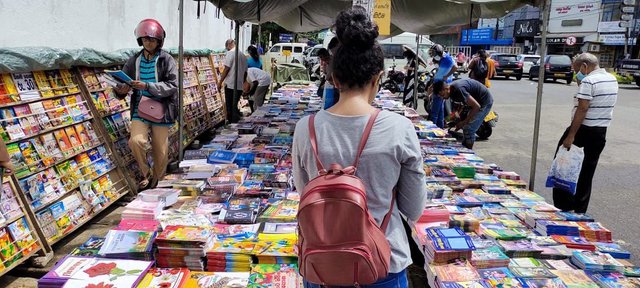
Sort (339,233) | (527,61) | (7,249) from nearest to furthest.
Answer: (339,233)
(7,249)
(527,61)

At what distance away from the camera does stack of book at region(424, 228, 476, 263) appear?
236cm

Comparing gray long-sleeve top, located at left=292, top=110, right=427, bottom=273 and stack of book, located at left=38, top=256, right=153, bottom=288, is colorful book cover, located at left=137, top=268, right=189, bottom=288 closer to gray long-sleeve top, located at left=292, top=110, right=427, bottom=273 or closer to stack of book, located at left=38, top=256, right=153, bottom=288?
stack of book, located at left=38, top=256, right=153, bottom=288

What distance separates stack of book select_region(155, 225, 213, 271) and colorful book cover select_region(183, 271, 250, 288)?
0.08 metres

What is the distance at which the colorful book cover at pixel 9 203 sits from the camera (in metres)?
2.96

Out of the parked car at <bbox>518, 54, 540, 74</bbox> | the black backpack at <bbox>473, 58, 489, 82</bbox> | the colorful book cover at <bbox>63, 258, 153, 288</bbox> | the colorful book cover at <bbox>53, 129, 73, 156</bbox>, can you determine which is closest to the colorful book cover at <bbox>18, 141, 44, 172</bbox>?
the colorful book cover at <bbox>53, 129, 73, 156</bbox>

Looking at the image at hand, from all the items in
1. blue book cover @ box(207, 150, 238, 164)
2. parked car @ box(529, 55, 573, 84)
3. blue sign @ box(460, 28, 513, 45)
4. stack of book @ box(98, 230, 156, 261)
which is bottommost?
stack of book @ box(98, 230, 156, 261)

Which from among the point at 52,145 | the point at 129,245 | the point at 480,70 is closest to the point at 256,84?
the point at 480,70

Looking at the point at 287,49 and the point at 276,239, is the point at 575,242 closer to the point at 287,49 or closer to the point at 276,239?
the point at 276,239

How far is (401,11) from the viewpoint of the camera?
689 cm

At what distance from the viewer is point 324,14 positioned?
27.3 ft

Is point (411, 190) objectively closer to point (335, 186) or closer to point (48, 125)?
point (335, 186)

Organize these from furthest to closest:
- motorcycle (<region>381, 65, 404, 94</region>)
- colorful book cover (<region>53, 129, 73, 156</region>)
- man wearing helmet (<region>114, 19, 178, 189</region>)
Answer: motorcycle (<region>381, 65, 404, 94</region>) → man wearing helmet (<region>114, 19, 178, 189</region>) → colorful book cover (<region>53, 129, 73, 156</region>)

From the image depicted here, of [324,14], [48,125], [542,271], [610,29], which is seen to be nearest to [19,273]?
[48,125]

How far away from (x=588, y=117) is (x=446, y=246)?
2.35 metres
